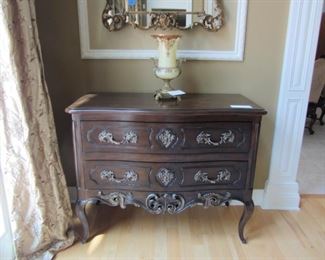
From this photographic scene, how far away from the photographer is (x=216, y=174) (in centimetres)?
170

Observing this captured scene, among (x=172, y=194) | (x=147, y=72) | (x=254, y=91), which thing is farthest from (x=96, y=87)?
(x=254, y=91)

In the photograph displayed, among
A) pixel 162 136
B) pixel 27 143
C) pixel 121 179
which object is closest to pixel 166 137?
pixel 162 136

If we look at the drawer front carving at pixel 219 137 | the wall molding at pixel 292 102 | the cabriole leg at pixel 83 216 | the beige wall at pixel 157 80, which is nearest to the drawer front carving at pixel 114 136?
the drawer front carving at pixel 219 137

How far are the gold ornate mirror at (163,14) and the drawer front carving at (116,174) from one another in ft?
2.94

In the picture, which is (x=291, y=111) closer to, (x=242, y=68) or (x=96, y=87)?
(x=242, y=68)

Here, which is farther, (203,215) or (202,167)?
(203,215)

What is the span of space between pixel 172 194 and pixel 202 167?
235 mm

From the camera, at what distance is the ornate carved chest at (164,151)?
1.58 meters

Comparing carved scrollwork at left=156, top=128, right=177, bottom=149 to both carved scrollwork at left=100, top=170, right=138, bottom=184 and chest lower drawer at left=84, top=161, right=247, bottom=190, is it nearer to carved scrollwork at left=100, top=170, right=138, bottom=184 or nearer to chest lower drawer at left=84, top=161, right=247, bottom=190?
chest lower drawer at left=84, top=161, right=247, bottom=190

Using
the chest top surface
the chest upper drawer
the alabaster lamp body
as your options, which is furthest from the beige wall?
the chest upper drawer

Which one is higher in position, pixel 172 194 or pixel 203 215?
pixel 172 194

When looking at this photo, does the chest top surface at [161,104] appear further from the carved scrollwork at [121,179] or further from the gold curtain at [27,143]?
the carved scrollwork at [121,179]

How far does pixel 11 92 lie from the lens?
4.62 feet

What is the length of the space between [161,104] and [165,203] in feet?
1.88
